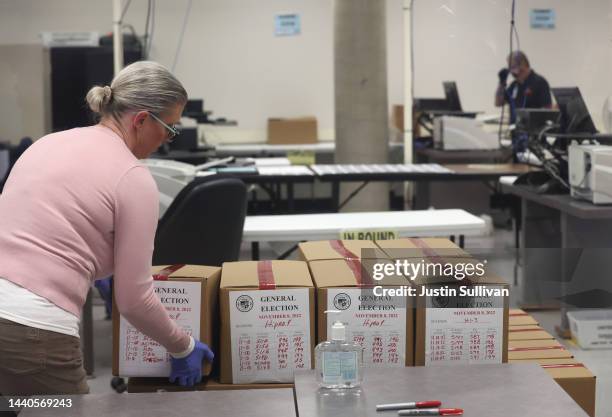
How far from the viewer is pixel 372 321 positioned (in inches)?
72.9

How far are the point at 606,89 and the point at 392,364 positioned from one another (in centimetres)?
298

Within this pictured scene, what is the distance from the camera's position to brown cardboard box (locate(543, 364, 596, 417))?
184 centimetres

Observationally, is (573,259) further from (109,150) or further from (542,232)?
(109,150)

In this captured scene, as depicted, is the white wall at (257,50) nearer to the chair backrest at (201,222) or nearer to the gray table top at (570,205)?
the gray table top at (570,205)

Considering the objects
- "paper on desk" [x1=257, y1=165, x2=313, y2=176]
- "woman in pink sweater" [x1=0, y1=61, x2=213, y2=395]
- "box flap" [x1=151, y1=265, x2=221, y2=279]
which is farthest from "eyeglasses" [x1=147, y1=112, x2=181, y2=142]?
"paper on desk" [x1=257, y1=165, x2=313, y2=176]

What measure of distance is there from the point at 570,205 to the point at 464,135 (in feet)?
8.91

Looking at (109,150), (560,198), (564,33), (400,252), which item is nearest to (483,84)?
(564,33)

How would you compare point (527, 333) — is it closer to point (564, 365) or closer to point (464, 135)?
point (564, 365)

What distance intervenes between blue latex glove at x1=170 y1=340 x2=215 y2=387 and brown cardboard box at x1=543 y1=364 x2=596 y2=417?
0.80 m

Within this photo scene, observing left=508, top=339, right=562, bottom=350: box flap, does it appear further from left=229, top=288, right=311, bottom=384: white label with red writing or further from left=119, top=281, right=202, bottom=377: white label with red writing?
left=119, top=281, right=202, bottom=377: white label with red writing

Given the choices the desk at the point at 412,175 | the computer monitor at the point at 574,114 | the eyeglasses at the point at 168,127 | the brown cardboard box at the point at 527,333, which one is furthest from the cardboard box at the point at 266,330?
the desk at the point at 412,175

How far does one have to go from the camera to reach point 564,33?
A: 621 cm

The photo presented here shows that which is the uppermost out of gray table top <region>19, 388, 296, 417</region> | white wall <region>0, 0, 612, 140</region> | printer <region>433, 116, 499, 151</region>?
white wall <region>0, 0, 612, 140</region>

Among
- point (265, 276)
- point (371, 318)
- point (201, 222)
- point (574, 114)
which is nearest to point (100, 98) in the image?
point (265, 276)
